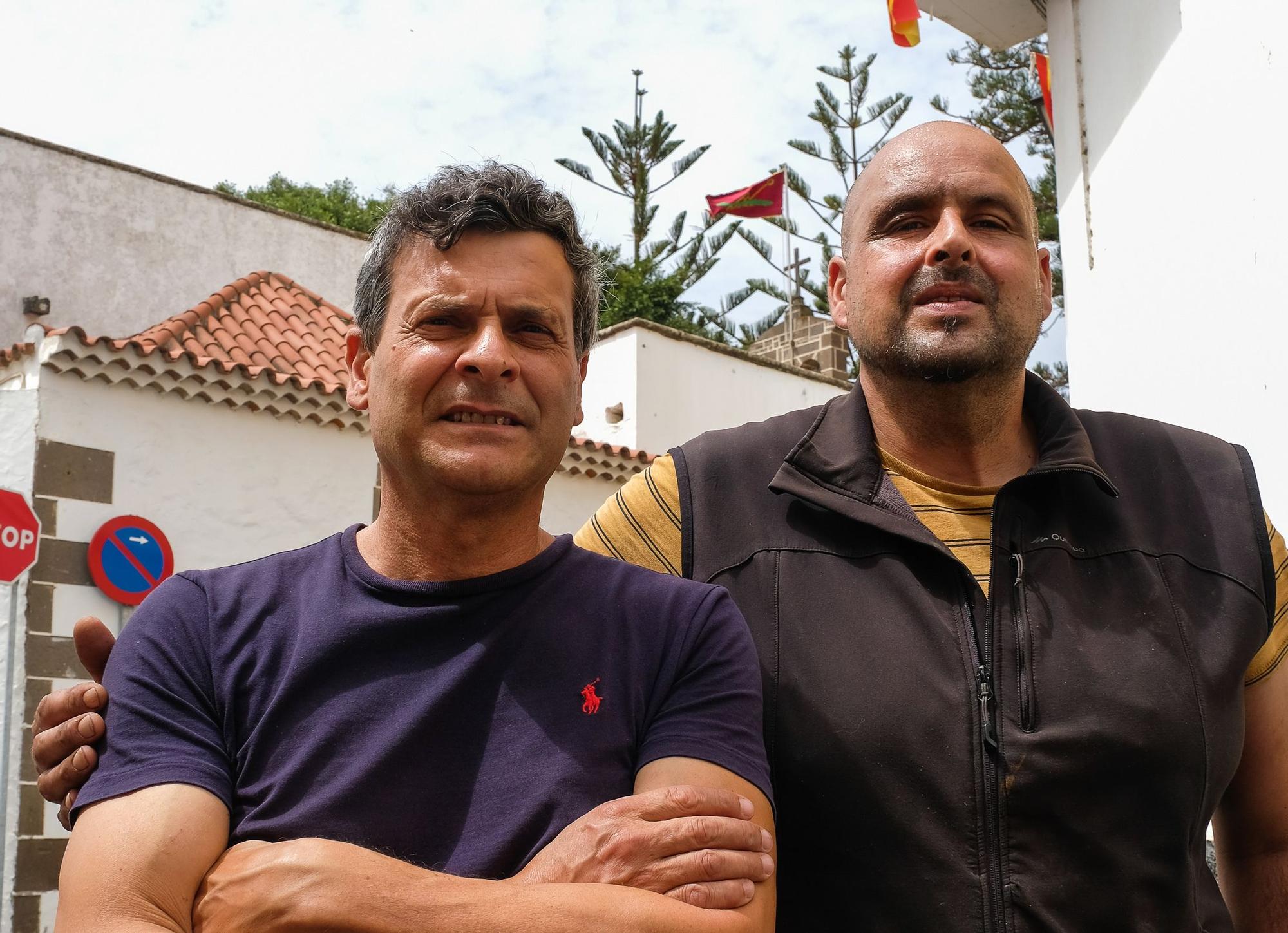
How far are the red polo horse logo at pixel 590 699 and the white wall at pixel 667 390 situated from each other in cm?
1235

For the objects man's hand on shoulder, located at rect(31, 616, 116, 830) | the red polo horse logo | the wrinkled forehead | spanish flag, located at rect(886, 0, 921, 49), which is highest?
spanish flag, located at rect(886, 0, 921, 49)

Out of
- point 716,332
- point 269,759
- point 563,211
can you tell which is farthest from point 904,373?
point 716,332

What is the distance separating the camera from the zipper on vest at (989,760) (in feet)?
6.32

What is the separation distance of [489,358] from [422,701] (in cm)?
55

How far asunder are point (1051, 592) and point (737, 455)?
0.67m

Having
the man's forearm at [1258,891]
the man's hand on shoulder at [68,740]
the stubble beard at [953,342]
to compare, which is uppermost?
the stubble beard at [953,342]

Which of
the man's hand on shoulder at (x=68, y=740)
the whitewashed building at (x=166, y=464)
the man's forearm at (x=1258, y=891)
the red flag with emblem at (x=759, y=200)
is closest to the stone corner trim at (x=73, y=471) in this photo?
the whitewashed building at (x=166, y=464)

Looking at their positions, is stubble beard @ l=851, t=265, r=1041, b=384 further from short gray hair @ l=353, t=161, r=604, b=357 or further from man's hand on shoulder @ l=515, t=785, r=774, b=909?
man's hand on shoulder @ l=515, t=785, r=774, b=909

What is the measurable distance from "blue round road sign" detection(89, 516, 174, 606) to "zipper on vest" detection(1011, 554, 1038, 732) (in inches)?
288

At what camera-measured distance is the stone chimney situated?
62.2 ft

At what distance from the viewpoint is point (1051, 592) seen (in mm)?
2156

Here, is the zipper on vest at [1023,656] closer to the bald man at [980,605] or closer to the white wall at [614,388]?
the bald man at [980,605]

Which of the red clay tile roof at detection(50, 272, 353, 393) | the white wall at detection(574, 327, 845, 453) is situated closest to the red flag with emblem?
the white wall at detection(574, 327, 845, 453)

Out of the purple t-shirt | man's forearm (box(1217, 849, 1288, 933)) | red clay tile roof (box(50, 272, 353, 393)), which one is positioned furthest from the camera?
red clay tile roof (box(50, 272, 353, 393))
